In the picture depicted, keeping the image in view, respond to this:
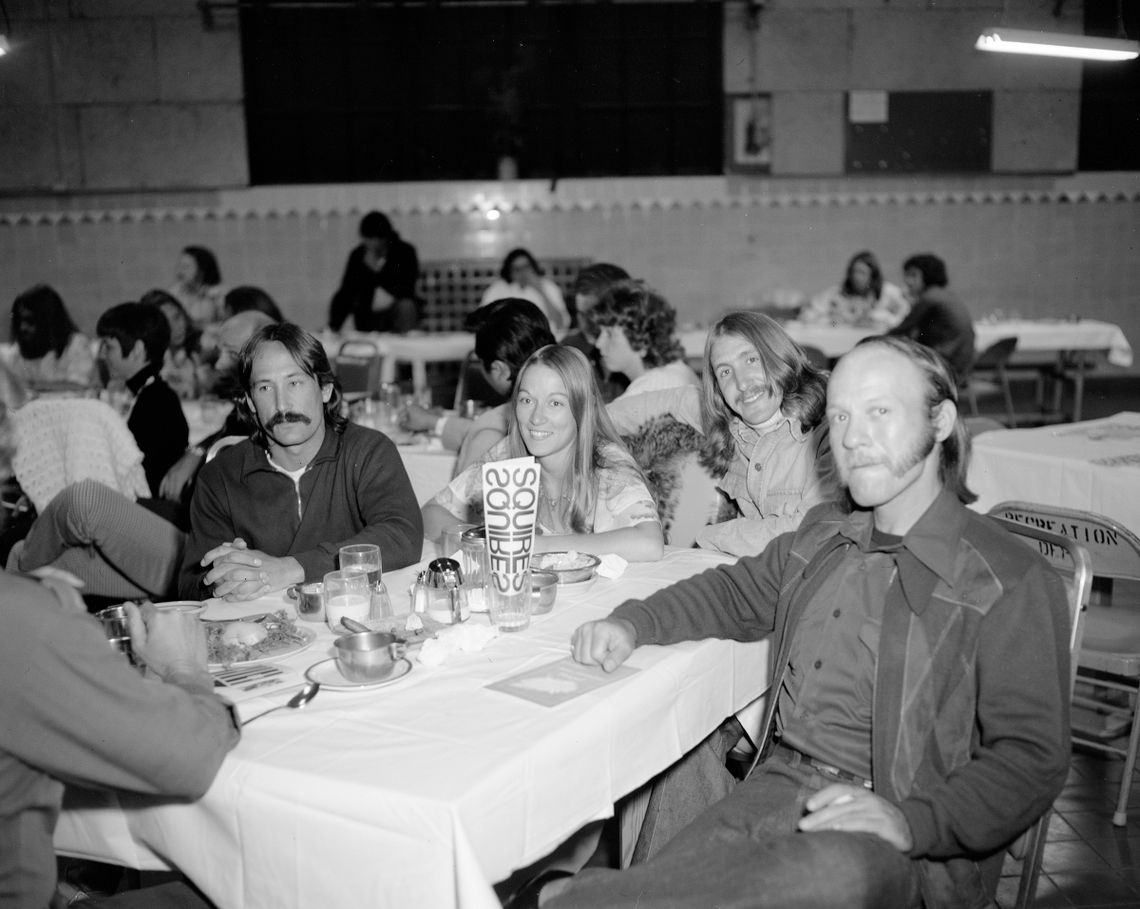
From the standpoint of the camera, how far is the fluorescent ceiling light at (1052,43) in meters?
6.00

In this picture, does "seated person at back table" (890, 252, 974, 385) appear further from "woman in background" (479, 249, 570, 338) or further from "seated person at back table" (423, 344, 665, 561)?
"seated person at back table" (423, 344, 665, 561)

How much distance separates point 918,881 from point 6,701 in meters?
1.38

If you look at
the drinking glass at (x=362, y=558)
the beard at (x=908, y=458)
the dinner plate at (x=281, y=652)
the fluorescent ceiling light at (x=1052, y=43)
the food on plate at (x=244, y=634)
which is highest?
the fluorescent ceiling light at (x=1052, y=43)

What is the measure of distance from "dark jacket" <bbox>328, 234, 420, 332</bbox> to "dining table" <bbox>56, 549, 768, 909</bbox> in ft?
24.1

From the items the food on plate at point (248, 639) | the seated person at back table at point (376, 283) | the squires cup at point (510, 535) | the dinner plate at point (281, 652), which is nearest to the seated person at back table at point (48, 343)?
the seated person at back table at point (376, 283)

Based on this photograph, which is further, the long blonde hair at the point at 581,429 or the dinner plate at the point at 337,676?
the long blonde hair at the point at 581,429

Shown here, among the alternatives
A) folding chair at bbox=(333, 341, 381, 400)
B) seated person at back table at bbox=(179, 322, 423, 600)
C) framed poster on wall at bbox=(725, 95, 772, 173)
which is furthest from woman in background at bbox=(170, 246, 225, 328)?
seated person at back table at bbox=(179, 322, 423, 600)

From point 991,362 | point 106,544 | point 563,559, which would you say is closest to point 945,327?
point 991,362

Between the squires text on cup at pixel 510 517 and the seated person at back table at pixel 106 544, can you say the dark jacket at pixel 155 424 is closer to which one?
the seated person at back table at pixel 106 544

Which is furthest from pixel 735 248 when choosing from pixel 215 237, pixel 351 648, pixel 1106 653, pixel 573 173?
pixel 351 648

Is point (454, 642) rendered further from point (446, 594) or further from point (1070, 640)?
point (1070, 640)

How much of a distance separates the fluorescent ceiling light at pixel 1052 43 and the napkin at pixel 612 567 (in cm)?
492

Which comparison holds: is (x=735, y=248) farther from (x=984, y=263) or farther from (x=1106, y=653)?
(x=1106, y=653)

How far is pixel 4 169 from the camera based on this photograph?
10547 millimetres
